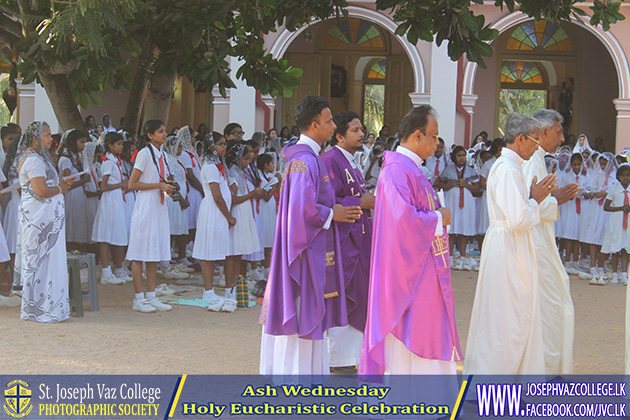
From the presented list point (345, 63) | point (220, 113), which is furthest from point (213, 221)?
point (345, 63)

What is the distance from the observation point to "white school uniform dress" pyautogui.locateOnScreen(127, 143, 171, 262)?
25.2ft

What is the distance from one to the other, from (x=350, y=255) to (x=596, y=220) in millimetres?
6959

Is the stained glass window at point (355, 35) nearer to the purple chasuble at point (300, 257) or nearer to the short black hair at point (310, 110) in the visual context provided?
the short black hair at point (310, 110)

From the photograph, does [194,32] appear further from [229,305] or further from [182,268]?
[182,268]

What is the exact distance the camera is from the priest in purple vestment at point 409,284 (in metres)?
4.49

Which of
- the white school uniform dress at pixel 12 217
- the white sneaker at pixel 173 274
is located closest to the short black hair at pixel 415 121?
the white school uniform dress at pixel 12 217

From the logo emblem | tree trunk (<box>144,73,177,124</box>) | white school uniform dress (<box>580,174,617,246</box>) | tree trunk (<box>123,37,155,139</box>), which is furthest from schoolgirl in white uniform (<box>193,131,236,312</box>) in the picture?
white school uniform dress (<box>580,174,617,246</box>)

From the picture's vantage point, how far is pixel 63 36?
7.00m

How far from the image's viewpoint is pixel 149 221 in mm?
7766

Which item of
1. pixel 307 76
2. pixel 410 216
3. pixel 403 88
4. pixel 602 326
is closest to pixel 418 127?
pixel 410 216

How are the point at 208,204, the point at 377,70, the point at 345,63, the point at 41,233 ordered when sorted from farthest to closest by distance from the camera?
the point at 377,70
the point at 345,63
the point at 208,204
the point at 41,233

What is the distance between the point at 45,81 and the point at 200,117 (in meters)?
15.2

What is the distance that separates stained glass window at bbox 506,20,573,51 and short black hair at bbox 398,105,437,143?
63.5ft

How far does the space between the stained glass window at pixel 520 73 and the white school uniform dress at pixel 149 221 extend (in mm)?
21172
